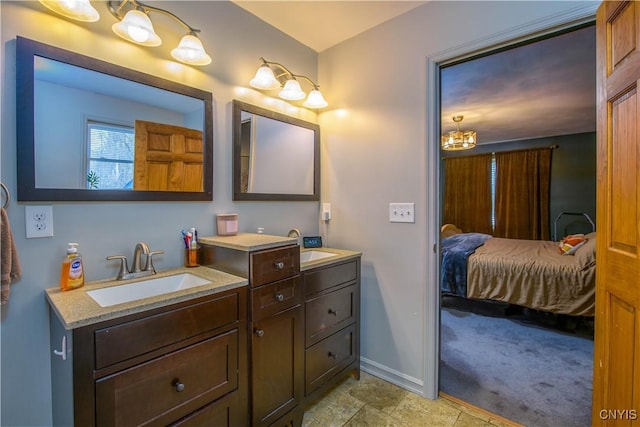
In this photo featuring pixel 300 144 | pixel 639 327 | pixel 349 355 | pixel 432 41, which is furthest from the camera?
pixel 300 144

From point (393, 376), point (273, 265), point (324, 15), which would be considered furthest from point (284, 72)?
point (393, 376)

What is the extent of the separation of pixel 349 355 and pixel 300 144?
156cm

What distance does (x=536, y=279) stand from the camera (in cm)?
292

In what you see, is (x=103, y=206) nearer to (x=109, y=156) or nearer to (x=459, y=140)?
(x=109, y=156)

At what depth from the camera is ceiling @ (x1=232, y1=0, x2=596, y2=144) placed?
6.38 feet

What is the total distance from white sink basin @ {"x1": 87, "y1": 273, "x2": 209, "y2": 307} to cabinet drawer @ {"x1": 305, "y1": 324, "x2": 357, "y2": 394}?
0.77 m

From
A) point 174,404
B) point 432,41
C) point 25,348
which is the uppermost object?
point 432,41

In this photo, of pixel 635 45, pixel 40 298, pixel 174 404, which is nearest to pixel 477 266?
pixel 635 45

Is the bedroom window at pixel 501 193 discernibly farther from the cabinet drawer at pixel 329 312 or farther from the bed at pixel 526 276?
the cabinet drawer at pixel 329 312

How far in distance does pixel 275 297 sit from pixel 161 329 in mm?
544

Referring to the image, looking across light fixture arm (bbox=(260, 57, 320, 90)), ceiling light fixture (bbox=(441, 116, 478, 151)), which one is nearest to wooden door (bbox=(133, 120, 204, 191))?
light fixture arm (bbox=(260, 57, 320, 90))

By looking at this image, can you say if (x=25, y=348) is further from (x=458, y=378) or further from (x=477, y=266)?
(x=477, y=266)

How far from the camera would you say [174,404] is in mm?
1128

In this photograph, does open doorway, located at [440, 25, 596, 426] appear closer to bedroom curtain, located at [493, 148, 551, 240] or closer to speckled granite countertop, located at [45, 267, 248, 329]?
bedroom curtain, located at [493, 148, 551, 240]
